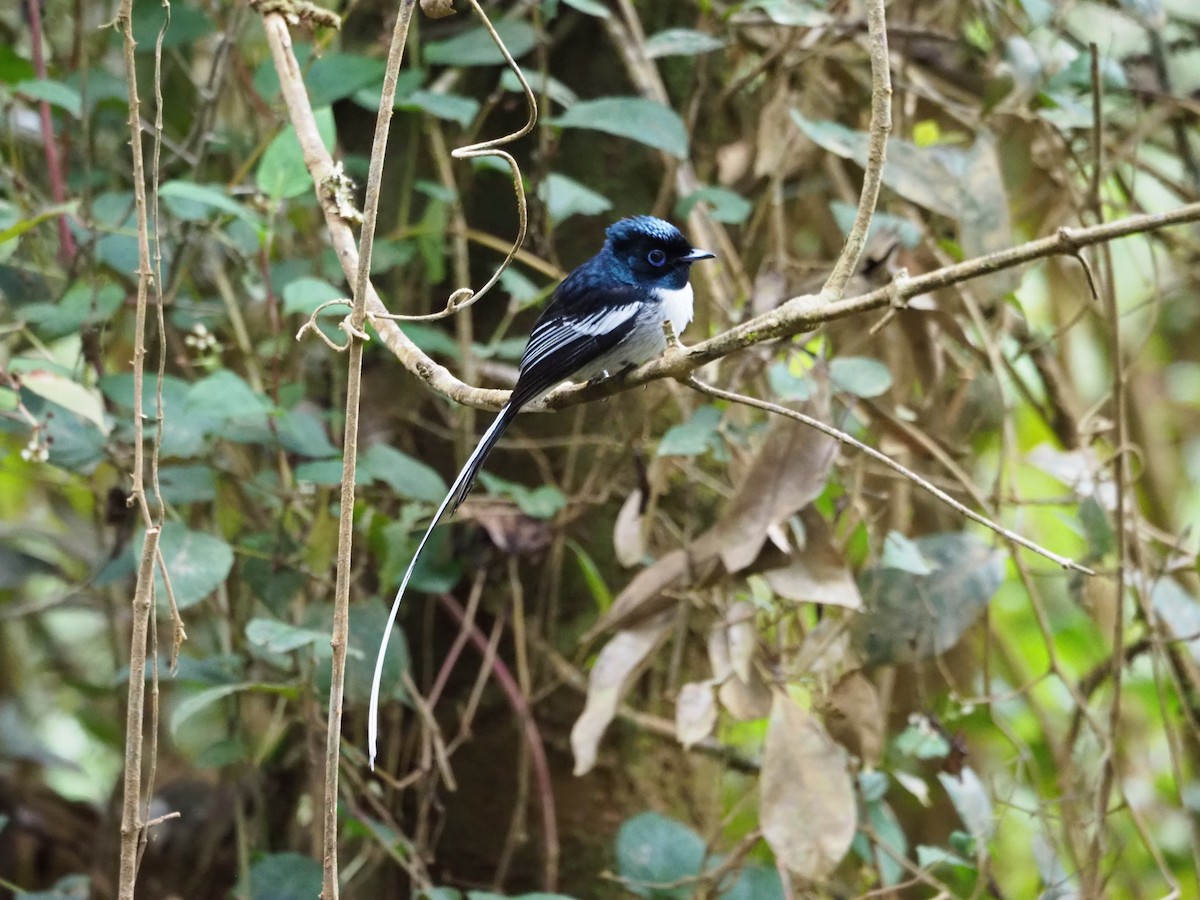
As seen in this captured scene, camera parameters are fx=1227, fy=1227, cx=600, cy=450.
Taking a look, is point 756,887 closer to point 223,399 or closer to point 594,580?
point 594,580

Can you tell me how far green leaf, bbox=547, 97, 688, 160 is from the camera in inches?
105

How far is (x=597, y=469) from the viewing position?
2.99 m

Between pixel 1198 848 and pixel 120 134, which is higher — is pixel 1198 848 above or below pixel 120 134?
below

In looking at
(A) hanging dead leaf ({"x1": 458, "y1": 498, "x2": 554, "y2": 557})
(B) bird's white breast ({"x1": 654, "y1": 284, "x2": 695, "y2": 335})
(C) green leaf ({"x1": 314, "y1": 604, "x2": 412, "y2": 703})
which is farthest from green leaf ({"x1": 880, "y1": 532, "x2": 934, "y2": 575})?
(C) green leaf ({"x1": 314, "y1": 604, "x2": 412, "y2": 703})

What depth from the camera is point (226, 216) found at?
281 centimetres

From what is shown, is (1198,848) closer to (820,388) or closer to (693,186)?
(820,388)

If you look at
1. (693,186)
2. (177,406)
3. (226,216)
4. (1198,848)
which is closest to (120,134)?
(226,216)

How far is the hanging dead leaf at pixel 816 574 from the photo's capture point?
236 cm

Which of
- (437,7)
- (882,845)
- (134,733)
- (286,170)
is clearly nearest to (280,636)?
(134,733)

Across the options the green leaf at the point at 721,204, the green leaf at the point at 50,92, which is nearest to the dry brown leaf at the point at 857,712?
the green leaf at the point at 721,204

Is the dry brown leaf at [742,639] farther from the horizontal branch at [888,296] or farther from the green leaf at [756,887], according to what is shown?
the horizontal branch at [888,296]

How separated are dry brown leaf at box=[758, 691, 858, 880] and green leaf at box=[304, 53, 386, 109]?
1733 mm

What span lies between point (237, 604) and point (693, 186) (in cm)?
159

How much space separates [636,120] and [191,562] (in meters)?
1.33
